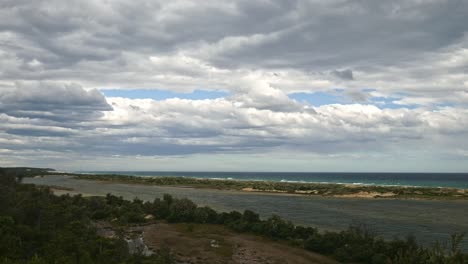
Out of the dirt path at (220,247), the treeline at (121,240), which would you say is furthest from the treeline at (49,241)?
the dirt path at (220,247)

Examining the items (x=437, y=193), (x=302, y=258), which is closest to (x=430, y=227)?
(x=302, y=258)

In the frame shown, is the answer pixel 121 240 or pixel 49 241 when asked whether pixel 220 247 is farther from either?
pixel 49 241

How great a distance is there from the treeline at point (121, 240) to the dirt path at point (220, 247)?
1437mm

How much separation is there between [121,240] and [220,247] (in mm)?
8400

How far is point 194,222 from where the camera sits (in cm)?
4231

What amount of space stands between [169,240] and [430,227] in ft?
88.7

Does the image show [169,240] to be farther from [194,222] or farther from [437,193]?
[437,193]

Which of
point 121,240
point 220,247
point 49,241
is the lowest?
point 220,247

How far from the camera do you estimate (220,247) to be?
32.3 meters

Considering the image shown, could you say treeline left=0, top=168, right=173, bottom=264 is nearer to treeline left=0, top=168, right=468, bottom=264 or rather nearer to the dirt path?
treeline left=0, top=168, right=468, bottom=264

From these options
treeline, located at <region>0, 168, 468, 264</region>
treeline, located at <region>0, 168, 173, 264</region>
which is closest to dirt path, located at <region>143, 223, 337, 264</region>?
treeline, located at <region>0, 168, 468, 264</region>

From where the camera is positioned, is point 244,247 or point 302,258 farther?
point 244,247

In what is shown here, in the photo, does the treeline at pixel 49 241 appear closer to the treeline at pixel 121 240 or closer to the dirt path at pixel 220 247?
the treeline at pixel 121 240

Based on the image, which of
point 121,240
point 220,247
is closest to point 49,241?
point 121,240
